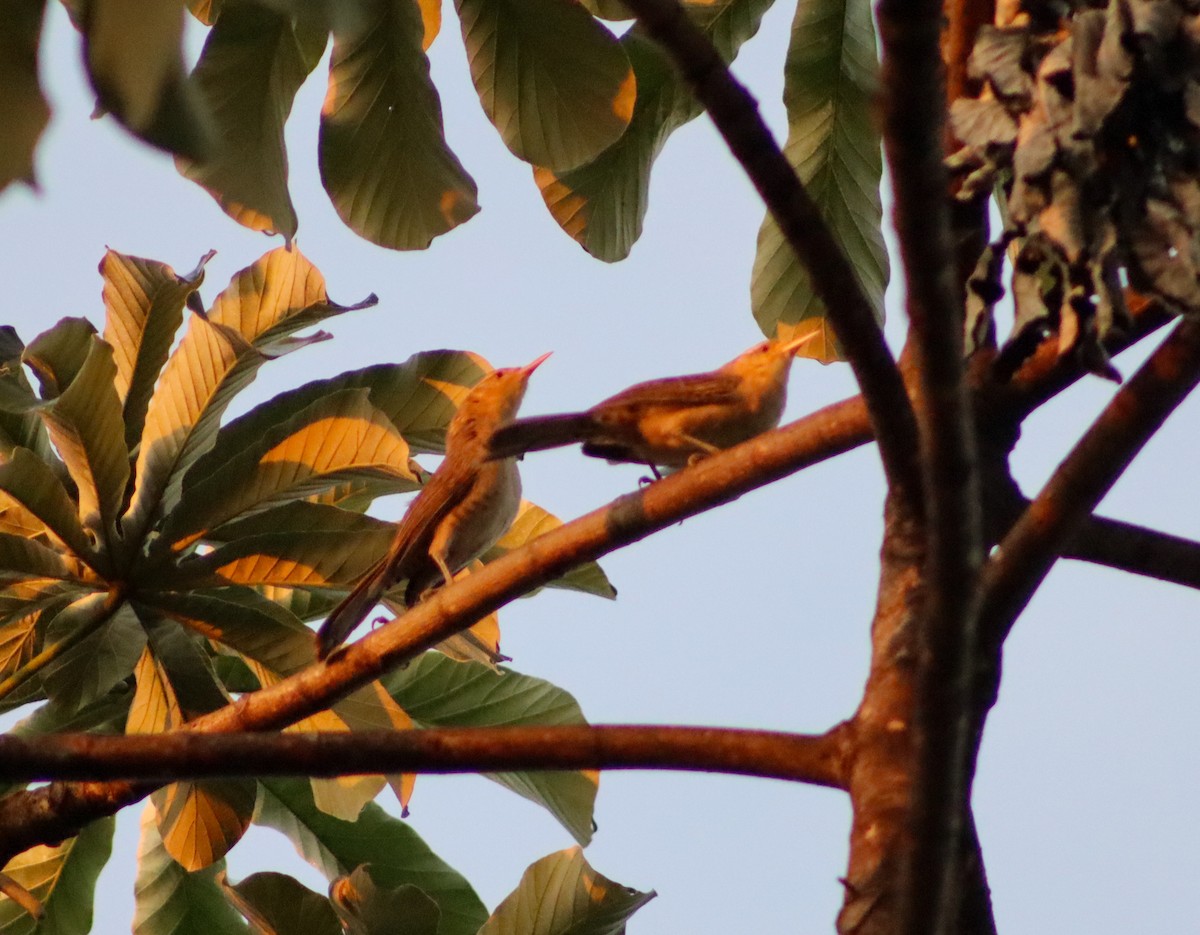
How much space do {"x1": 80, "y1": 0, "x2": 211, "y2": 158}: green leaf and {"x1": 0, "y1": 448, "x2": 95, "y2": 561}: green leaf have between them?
2.13 metres

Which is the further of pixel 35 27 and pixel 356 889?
pixel 356 889

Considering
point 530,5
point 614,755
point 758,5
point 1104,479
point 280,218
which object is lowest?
point 614,755

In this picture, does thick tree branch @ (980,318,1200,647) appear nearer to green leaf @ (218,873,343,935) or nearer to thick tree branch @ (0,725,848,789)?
thick tree branch @ (0,725,848,789)

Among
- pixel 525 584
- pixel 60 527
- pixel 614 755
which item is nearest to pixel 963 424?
pixel 614 755

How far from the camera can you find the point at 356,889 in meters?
2.78

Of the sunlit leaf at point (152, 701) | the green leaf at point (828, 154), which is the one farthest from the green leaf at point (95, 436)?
the green leaf at point (828, 154)

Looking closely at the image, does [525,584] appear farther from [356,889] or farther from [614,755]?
[356,889]

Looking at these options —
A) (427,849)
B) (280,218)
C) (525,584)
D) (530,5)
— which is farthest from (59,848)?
(530,5)

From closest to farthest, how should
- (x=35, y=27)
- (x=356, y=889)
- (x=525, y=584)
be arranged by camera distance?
(x=35, y=27) → (x=525, y=584) → (x=356, y=889)

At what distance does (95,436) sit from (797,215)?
2.05 metres

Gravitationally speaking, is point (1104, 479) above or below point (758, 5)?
below

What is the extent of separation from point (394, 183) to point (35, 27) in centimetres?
255

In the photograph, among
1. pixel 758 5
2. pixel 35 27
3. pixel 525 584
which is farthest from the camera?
pixel 758 5

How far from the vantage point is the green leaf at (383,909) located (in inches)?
108
